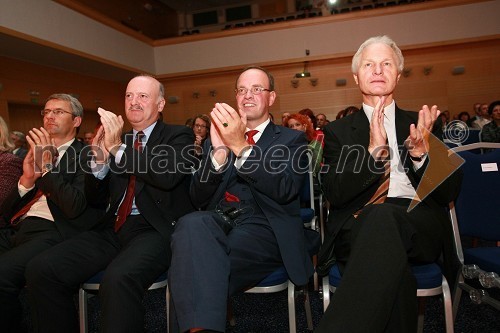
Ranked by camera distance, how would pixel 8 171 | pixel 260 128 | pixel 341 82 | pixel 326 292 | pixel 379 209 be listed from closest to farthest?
1. pixel 379 209
2. pixel 326 292
3. pixel 260 128
4. pixel 8 171
5. pixel 341 82

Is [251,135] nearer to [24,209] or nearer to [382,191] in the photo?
[382,191]

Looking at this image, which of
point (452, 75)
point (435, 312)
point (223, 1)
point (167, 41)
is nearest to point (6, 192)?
point (435, 312)

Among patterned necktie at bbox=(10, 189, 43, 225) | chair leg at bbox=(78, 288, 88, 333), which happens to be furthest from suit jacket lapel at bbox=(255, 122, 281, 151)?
patterned necktie at bbox=(10, 189, 43, 225)

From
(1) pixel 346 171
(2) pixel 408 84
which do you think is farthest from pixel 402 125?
(2) pixel 408 84

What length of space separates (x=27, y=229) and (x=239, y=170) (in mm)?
1264

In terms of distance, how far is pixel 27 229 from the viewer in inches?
83.4

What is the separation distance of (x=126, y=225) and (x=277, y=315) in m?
1.06

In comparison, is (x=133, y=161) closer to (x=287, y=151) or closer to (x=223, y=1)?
(x=287, y=151)

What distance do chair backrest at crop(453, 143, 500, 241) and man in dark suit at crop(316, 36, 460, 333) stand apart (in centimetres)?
23

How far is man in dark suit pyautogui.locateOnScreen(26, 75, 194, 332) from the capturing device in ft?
5.21

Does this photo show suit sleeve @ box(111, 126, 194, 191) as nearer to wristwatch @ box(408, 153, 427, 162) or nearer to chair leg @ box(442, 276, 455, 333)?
wristwatch @ box(408, 153, 427, 162)

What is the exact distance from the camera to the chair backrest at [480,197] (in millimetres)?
1772

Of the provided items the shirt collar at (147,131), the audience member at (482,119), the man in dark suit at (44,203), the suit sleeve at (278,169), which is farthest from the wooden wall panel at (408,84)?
the suit sleeve at (278,169)

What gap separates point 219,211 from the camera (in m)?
1.79
